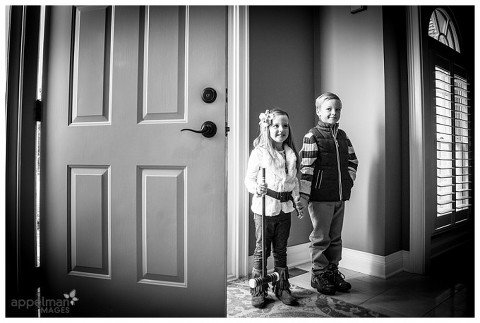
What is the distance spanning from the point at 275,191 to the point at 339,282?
2.21 ft

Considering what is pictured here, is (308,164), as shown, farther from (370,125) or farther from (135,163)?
(135,163)

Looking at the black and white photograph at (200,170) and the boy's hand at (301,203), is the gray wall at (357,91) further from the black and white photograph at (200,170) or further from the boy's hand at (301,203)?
the boy's hand at (301,203)

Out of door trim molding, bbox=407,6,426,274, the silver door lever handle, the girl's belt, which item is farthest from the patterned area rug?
the silver door lever handle

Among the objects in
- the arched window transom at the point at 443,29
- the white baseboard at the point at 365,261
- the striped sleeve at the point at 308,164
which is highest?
the arched window transom at the point at 443,29

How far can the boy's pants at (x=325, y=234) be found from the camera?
1802mm

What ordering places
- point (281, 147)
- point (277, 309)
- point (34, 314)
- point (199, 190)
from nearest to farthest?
1. point (199, 190)
2. point (34, 314)
3. point (277, 309)
4. point (281, 147)

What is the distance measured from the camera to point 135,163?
1324 mm

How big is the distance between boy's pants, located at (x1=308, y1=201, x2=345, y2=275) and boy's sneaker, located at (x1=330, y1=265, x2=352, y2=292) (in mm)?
44

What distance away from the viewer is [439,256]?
2270 millimetres

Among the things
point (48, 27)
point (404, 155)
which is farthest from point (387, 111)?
point (48, 27)

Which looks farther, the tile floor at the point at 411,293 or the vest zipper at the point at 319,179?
the vest zipper at the point at 319,179

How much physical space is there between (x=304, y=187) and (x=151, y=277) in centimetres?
91

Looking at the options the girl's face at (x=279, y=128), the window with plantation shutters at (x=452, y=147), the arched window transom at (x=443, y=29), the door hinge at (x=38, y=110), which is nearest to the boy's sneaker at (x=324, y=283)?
the girl's face at (x=279, y=128)

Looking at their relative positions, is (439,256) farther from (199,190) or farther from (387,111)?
(199,190)
